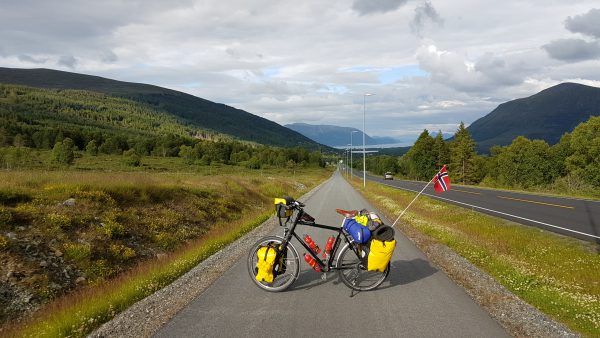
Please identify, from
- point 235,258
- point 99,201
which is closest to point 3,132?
point 99,201

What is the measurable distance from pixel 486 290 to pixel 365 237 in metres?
2.24

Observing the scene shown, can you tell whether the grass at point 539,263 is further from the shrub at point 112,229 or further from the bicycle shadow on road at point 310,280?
the shrub at point 112,229

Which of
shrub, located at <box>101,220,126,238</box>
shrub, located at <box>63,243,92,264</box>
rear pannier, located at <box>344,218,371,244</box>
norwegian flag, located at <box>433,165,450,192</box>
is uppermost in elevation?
norwegian flag, located at <box>433,165,450,192</box>

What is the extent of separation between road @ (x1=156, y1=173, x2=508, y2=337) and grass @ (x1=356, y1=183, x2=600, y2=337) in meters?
1.15

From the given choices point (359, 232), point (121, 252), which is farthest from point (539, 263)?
point (121, 252)

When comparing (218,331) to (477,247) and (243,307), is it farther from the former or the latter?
(477,247)

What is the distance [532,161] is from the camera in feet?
201

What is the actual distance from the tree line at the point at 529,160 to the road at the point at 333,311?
39.2 metres

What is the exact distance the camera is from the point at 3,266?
9328 millimetres

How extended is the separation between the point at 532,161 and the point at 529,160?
434 millimetres

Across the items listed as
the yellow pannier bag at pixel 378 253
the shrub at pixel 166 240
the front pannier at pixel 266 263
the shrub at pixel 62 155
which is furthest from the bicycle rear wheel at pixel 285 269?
the shrub at pixel 62 155

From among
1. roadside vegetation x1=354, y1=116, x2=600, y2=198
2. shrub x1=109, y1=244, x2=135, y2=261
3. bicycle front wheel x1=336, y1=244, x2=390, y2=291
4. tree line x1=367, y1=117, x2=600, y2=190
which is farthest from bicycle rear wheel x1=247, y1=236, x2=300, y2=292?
tree line x1=367, y1=117, x2=600, y2=190

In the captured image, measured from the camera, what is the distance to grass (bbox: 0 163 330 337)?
6859 millimetres

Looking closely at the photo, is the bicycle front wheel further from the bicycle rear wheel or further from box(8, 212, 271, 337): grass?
box(8, 212, 271, 337): grass
